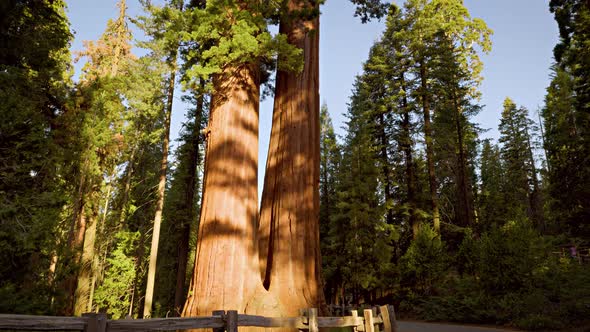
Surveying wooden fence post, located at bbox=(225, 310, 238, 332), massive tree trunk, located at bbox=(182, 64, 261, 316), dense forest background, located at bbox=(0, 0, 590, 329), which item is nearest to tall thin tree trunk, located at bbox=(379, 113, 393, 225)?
dense forest background, located at bbox=(0, 0, 590, 329)

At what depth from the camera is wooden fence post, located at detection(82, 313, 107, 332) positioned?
153 inches

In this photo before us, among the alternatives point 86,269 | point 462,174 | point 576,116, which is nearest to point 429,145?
point 462,174

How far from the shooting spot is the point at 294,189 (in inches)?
324

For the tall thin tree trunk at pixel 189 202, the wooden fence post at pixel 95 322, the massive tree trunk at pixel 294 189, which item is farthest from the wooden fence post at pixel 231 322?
the tall thin tree trunk at pixel 189 202

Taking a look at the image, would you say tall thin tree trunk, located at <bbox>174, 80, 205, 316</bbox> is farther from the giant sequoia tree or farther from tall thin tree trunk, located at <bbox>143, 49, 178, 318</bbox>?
the giant sequoia tree

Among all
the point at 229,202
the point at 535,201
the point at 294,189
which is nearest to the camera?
the point at 229,202

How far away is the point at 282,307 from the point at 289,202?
2208mm

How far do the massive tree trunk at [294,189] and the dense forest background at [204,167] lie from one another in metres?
0.86

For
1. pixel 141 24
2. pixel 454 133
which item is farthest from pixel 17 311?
pixel 454 133

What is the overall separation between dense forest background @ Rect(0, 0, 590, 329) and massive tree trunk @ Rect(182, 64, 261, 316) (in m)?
0.67

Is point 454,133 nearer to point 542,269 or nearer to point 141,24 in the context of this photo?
point 542,269

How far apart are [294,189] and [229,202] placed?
164 centimetres

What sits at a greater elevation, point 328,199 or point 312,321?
point 328,199

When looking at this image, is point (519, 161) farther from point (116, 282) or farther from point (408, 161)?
point (116, 282)
